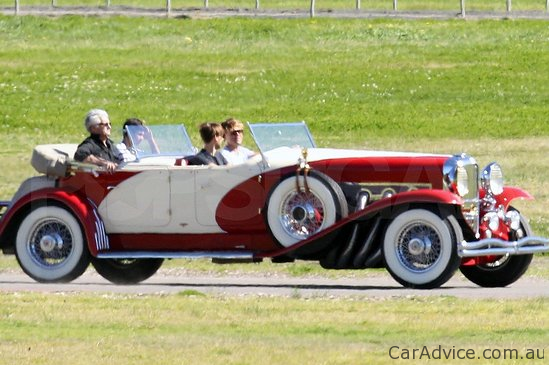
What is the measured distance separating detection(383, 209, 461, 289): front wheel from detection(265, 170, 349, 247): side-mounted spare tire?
56cm

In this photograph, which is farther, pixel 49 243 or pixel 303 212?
pixel 49 243

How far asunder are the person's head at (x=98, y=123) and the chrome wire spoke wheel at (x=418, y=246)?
2.92 meters

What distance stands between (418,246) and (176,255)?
213cm

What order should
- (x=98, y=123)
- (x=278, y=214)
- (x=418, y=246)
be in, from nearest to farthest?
(x=418, y=246) < (x=278, y=214) < (x=98, y=123)

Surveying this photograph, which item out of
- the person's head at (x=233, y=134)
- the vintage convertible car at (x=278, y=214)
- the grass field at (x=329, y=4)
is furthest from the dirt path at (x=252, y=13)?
the vintage convertible car at (x=278, y=214)

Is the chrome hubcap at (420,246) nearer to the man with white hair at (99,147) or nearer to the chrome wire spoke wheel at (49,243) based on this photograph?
the man with white hair at (99,147)

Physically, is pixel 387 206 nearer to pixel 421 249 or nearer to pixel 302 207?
pixel 421 249

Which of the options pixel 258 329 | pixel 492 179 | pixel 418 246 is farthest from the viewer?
pixel 492 179

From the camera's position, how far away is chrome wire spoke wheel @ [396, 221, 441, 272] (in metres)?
13.3

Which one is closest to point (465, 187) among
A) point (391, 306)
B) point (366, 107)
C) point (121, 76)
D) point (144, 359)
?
point (391, 306)

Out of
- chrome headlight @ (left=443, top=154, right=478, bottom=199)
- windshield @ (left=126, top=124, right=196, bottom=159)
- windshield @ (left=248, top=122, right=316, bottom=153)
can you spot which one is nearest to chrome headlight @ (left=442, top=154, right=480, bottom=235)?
chrome headlight @ (left=443, top=154, right=478, bottom=199)

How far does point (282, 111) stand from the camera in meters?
33.1

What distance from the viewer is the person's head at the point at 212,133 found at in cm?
1463

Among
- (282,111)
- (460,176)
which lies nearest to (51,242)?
(460,176)
